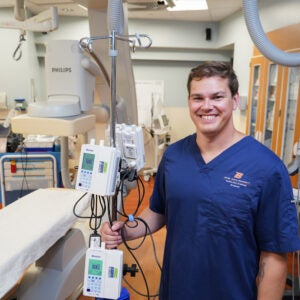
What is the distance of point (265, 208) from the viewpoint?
1001 millimetres

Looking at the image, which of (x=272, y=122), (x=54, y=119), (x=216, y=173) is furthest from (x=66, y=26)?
(x=216, y=173)

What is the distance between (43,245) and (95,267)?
0.64m

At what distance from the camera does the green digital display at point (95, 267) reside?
3.25ft

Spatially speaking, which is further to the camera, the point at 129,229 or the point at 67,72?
the point at 67,72

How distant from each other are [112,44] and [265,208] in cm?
70

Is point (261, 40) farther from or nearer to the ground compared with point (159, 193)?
farther from the ground

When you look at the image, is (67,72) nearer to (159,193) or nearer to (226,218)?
(159,193)

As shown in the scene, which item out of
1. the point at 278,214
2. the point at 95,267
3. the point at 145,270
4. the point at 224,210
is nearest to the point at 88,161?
the point at 95,267

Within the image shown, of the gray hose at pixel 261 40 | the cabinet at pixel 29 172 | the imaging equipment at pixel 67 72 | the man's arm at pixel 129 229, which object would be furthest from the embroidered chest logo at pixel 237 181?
the cabinet at pixel 29 172

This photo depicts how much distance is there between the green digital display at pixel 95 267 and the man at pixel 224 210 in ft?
0.24

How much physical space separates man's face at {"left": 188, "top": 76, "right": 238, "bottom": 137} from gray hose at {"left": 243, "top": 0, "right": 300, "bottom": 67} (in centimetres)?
37

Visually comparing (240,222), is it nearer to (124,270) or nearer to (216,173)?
(216,173)

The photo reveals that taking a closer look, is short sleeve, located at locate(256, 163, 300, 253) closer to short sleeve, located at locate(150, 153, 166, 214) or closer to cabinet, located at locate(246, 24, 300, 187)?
short sleeve, located at locate(150, 153, 166, 214)

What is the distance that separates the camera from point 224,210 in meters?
1.03
